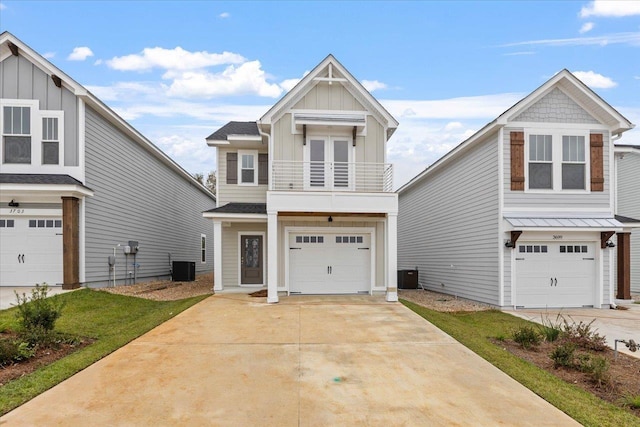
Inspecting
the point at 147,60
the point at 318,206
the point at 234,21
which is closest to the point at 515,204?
the point at 318,206

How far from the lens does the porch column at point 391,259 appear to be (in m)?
12.8

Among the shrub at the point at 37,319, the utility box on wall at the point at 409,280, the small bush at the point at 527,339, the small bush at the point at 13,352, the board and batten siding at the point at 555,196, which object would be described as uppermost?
the board and batten siding at the point at 555,196

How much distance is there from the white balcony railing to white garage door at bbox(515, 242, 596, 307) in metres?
5.14

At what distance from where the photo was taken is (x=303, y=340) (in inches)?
320

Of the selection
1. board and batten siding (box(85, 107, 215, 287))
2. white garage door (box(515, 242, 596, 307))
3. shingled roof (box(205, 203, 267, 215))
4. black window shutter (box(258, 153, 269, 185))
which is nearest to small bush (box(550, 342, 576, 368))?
white garage door (box(515, 242, 596, 307))

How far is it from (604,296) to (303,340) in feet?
37.3

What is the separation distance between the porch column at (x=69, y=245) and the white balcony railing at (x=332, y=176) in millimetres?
6589

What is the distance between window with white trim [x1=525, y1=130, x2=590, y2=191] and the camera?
13578 millimetres

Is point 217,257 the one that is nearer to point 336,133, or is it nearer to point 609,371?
point 336,133

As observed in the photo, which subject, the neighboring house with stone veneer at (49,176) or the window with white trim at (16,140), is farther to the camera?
the window with white trim at (16,140)

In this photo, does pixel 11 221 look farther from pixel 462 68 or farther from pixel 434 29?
pixel 462 68

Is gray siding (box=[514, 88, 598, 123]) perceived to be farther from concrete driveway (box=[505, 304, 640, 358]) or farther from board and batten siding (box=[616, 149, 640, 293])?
board and batten siding (box=[616, 149, 640, 293])

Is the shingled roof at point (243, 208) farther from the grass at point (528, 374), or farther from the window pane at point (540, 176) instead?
the window pane at point (540, 176)

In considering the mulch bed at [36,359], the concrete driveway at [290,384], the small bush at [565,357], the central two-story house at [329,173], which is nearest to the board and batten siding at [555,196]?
the central two-story house at [329,173]
